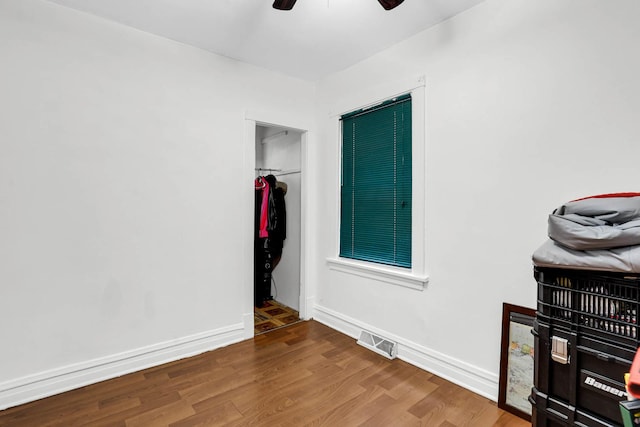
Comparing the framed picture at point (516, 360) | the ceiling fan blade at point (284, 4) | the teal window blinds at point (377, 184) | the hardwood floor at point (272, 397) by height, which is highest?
the ceiling fan blade at point (284, 4)

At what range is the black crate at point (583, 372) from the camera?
117cm

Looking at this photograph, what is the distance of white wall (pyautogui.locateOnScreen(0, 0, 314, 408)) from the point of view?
80.4 inches

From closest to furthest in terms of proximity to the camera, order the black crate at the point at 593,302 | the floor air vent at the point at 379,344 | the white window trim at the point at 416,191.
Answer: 1. the black crate at the point at 593,302
2. the white window trim at the point at 416,191
3. the floor air vent at the point at 379,344

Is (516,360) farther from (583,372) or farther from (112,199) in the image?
(112,199)

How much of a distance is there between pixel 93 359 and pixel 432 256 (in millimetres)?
2531

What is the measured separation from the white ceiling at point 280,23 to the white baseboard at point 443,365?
7.95 ft

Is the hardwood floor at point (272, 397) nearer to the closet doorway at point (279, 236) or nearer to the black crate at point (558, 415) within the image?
the black crate at point (558, 415)

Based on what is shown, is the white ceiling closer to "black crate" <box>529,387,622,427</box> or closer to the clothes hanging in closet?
the clothes hanging in closet

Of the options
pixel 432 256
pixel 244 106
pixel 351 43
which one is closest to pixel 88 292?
pixel 244 106

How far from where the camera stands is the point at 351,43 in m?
2.68

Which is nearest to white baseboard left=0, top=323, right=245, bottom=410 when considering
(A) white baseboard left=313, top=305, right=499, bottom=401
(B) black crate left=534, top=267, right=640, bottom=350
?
(A) white baseboard left=313, top=305, right=499, bottom=401

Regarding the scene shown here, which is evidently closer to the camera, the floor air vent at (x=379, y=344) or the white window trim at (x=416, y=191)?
the white window trim at (x=416, y=191)

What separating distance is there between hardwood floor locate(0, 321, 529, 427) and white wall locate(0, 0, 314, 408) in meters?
0.22

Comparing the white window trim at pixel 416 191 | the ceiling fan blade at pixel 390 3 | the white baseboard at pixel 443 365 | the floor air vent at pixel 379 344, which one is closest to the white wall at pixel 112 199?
the floor air vent at pixel 379 344
